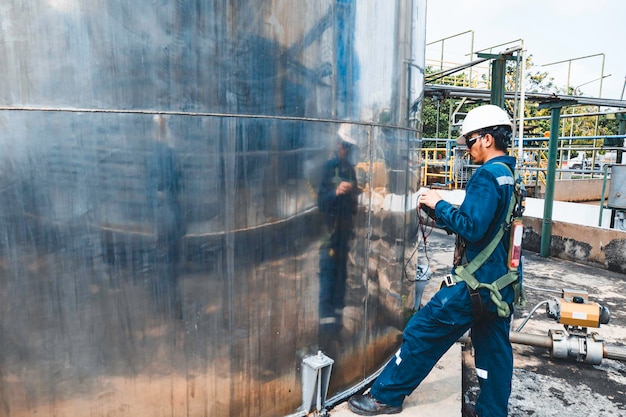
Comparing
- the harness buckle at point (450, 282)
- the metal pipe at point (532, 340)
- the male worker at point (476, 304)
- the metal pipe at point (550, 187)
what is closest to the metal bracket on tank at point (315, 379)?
the male worker at point (476, 304)

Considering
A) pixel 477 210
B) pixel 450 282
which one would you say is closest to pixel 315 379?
pixel 450 282

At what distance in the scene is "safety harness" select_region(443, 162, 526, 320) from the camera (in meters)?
2.71

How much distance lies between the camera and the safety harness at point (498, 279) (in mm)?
2711

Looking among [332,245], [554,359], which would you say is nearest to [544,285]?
[554,359]

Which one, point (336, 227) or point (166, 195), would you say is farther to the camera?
point (336, 227)

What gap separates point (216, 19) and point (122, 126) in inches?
27.2

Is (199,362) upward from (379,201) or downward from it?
downward

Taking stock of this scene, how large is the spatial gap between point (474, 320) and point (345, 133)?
1.42 metres

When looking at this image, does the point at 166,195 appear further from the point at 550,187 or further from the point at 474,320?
the point at 550,187

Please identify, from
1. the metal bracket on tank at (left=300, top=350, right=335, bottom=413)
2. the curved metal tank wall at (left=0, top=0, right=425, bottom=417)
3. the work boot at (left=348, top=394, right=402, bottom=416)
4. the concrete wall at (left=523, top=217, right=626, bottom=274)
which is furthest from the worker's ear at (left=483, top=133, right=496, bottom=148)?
the concrete wall at (left=523, top=217, right=626, bottom=274)

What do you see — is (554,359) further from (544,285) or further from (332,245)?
(332,245)

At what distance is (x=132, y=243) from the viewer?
2178 millimetres

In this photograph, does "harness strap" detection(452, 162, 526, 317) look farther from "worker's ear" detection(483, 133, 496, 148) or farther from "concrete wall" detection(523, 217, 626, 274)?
"concrete wall" detection(523, 217, 626, 274)

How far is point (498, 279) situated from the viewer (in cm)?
275
